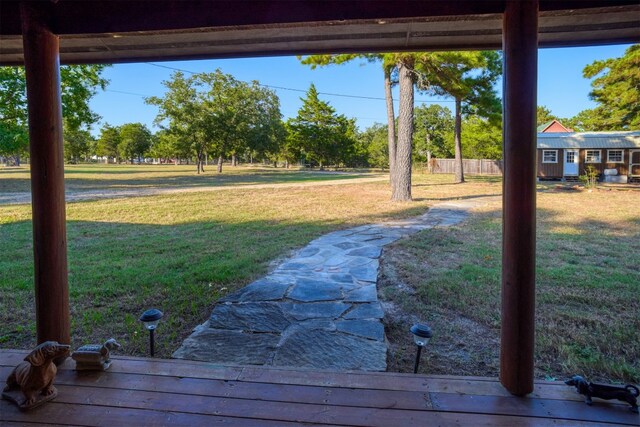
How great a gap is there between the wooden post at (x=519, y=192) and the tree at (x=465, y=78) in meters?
8.33

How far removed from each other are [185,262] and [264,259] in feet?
2.92

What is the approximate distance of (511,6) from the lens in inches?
64.4

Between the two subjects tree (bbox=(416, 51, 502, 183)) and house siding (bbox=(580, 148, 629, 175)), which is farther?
house siding (bbox=(580, 148, 629, 175))

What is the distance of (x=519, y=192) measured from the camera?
5.36 feet

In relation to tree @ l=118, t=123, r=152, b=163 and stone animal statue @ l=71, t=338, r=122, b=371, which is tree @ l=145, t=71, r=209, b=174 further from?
tree @ l=118, t=123, r=152, b=163

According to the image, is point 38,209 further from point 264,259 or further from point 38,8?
point 264,259

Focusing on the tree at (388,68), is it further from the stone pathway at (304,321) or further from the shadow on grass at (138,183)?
the shadow on grass at (138,183)

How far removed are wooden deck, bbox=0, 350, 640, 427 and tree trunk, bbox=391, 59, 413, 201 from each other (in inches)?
335

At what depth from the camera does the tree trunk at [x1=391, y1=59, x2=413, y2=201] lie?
970 cm

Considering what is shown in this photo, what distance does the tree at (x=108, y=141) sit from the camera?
2247 inches

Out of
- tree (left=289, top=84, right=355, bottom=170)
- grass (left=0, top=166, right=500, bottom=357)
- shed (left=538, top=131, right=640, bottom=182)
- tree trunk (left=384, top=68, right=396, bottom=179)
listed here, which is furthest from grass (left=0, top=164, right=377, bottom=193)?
shed (left=538, top=131, right=640, bottom=182)

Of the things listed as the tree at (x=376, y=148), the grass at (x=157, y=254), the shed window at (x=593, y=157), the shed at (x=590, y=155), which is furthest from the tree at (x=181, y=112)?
the shed window at (x=593, y=157)

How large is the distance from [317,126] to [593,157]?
72.3ft

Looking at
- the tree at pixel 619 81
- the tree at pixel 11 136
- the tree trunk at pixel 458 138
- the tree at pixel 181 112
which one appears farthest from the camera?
the tree at pixel 181 112
